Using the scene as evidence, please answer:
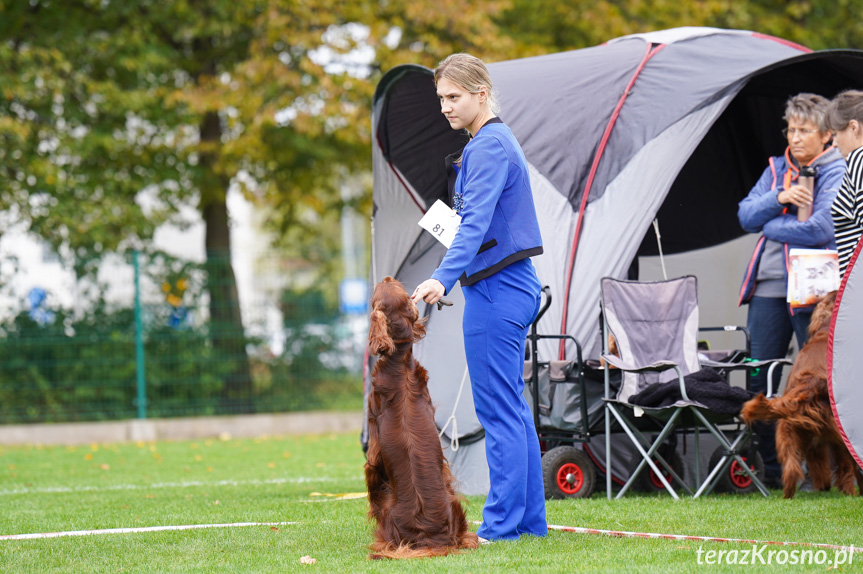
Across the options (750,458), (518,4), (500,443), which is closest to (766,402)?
(750,458)

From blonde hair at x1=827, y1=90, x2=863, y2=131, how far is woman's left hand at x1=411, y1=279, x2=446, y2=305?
2.63 m

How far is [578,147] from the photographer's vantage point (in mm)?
6367

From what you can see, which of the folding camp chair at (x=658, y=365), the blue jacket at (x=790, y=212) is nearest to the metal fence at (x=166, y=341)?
the folding camp chair at (x=658, y=365)

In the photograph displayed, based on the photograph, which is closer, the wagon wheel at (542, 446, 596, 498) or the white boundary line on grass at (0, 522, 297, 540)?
the white boundary line on grass at (0, 522, 297, 540)

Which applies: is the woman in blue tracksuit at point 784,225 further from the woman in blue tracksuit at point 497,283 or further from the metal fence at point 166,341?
the metal fence at point 166,341

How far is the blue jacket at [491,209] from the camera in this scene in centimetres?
388

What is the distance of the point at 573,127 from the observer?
6.39 m

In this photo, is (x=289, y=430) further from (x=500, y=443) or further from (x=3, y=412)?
(x=500, y=443)

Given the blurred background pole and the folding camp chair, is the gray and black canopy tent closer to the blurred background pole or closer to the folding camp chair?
the folding camp chair

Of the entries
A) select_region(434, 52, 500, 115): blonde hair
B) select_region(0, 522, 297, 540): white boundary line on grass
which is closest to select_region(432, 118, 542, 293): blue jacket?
select_region(434, 52, 500, 115): blonde hair

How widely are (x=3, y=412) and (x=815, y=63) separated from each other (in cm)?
879

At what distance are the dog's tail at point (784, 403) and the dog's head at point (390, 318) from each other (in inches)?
92.5

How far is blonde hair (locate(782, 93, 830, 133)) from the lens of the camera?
18.7ft

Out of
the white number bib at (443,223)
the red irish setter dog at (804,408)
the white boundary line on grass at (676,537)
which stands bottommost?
the white boundary line on grass at (676,537)
